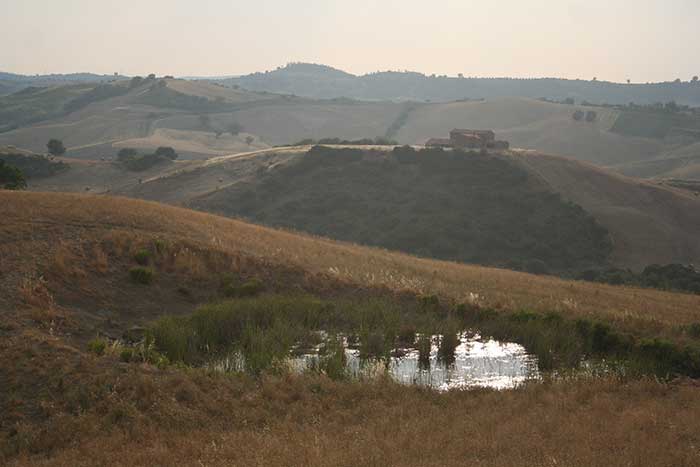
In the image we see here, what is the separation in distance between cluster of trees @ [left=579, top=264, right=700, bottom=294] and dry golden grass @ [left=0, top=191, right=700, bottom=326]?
18.2 metres

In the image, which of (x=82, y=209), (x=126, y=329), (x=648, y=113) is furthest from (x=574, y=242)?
(x=648, y=113)

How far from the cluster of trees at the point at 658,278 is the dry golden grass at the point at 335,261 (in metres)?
18.2

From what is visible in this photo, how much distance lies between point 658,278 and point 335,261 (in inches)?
1238

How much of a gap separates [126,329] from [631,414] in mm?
12508

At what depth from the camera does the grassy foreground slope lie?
1120cm

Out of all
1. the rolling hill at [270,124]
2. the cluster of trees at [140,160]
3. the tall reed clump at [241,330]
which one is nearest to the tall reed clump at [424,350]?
the tall reed clump at [241,330]

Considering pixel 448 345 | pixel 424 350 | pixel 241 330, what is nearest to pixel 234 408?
pixel 241 330

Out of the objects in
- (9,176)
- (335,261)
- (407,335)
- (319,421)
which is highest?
(9,176)

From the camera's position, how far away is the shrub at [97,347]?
15513 millimetres

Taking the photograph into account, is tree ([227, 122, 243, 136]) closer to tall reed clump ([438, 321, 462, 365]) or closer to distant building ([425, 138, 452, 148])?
distant building ([425, 138, 452, 148])

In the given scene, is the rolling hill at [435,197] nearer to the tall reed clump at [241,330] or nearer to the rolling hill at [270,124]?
the rolling hill at [270,124]

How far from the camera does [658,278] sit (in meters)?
50.2

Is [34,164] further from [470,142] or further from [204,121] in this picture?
[204,121]

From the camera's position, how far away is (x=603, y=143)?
14512 cm
